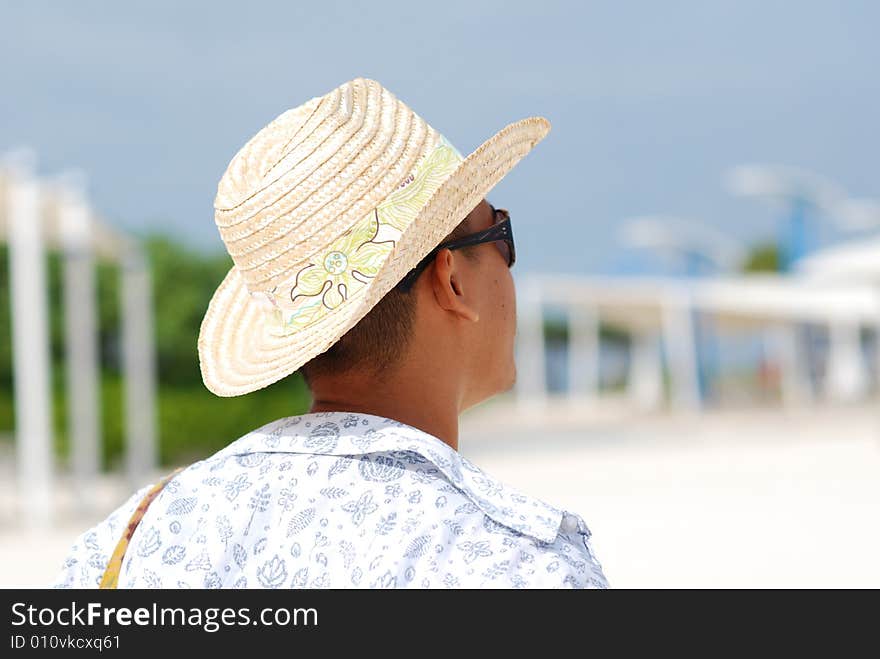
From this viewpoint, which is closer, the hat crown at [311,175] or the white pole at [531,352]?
the hat crown at [311,175]

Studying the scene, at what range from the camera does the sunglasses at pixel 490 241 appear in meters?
1.46

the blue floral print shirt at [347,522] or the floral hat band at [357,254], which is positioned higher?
the floral hat band at [357,254]

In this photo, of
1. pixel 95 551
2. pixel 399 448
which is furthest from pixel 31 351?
pixel 399 448

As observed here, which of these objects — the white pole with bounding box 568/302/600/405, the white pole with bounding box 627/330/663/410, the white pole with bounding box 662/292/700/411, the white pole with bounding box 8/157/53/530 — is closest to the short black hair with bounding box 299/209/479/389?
the white pole with bounding box 8/157/53/530

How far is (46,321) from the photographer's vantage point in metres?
10.5

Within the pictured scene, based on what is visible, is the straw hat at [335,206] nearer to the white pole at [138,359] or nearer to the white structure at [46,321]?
the white structure at [46,321]

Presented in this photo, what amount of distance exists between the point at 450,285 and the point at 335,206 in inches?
6.9

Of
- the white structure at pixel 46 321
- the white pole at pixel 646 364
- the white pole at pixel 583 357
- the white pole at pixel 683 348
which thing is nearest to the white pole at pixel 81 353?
the white structure at pixel 46 321

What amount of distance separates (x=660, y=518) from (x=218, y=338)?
748 cm

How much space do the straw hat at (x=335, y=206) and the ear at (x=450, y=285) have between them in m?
0.03

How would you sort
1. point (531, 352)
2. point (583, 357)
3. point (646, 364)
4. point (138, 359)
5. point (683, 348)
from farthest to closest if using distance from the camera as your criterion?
point (646, 364) < point (583, 357) < point (531, 352) < point (683, 348) < point (138, 359)

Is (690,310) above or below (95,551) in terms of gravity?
above

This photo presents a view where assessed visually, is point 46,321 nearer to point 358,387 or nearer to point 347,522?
point 358,387
